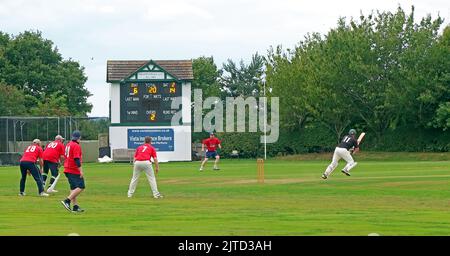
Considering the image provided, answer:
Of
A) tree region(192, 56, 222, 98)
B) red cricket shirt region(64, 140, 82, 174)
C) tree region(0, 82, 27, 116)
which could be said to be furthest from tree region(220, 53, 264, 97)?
red cricket shirt region(64, 140, 82, 174)

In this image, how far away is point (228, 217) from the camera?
24922 mm

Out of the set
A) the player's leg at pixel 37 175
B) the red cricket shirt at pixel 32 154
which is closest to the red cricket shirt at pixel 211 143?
the red cricket shirt at pixel 32 154

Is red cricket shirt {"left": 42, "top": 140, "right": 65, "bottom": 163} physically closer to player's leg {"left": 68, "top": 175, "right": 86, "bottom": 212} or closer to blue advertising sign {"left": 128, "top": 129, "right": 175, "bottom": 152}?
player's leg {"left": 68, "top": 175, "right": 86, "bottom": 212}

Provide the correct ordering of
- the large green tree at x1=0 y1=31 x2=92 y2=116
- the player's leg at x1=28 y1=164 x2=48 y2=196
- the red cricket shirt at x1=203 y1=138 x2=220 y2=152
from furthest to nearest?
the large green tree at x1=0 y1=31 x2=92 y2=116 < the red cricket shirt at x1=203 y1=138 x2=220 y2=152 < the player's leg at x1=28 y1=164 x2=48 y2=196

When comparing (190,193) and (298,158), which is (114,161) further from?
(190,193)

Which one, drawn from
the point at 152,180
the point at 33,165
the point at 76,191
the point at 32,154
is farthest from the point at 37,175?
the point at 76,191

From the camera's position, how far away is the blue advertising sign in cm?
7675

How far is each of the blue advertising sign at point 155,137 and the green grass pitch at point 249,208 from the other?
31.5 metres

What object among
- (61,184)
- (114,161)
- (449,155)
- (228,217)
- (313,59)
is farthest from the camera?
(313,59)

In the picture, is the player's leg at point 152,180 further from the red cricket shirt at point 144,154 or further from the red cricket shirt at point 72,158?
the red cricket shirt at point 72,158

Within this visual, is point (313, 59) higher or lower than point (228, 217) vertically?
higher
